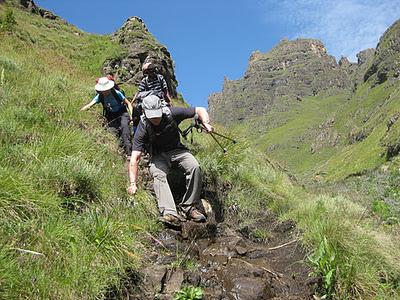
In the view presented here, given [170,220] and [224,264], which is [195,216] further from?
[224,264]

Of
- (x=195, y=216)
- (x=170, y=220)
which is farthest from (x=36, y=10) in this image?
(x=170, y=220)

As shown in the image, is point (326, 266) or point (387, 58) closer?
point (326, 266)

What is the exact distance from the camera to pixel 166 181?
7.00m

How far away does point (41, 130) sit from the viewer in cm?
723

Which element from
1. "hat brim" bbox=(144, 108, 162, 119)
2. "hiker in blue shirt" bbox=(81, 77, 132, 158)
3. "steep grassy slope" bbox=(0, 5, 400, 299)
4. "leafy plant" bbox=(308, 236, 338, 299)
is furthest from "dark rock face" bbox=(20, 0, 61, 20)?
"leafy plant" bbox=(308, 236, 338, 299)

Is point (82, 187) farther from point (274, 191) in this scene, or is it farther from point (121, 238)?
point (274, 191)

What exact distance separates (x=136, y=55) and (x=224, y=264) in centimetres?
1742

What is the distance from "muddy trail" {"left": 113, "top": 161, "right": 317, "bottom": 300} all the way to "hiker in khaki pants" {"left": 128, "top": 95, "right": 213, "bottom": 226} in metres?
0.40

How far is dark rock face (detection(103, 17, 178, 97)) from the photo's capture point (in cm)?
2036

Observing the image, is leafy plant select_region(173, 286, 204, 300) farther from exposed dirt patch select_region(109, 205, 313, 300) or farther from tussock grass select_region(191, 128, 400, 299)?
tussock grass select_region(191, 128, 400, 299)

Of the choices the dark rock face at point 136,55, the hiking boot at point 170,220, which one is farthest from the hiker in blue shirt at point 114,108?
the dark rock face at point 136,55

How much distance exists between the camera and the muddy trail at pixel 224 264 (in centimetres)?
477

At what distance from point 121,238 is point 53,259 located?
882 millimetres

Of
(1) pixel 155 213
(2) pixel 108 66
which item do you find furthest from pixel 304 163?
(1) pixel 155 213
